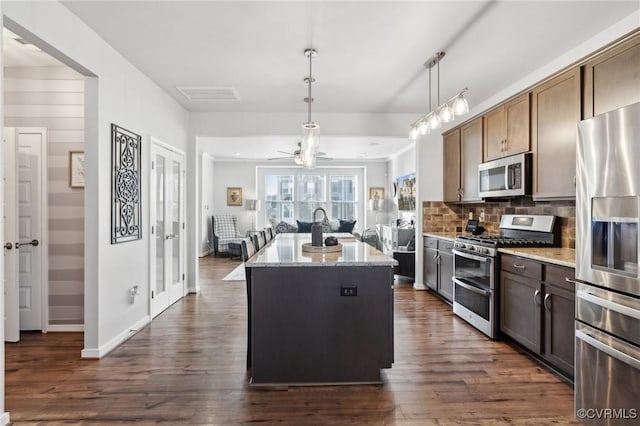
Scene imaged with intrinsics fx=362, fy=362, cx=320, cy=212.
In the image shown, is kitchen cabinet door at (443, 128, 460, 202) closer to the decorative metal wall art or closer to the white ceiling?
the white ceiling

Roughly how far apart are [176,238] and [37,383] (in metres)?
2.41

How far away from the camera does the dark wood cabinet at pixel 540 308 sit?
2453 millimetres

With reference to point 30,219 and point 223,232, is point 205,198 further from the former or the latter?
point 30,219

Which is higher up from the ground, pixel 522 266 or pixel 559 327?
pixel 522 266

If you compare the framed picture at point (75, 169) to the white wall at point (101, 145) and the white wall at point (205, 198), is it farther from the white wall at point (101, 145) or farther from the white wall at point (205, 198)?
the white wall at point (205, 198)

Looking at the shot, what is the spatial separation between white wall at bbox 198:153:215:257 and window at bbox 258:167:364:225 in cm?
130

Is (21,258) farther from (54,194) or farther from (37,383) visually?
(37,383)

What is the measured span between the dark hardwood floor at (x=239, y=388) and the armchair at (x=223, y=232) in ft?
17.4

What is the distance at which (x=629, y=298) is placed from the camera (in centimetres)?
168

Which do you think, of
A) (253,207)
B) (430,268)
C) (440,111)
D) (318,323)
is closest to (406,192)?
(430,268)

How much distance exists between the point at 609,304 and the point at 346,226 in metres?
7.88

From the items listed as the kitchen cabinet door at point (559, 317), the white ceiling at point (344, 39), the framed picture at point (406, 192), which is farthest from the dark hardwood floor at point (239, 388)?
the framed picture at point (406, 192)

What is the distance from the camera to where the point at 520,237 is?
152 inches

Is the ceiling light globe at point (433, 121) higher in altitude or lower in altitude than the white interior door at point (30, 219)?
higher
